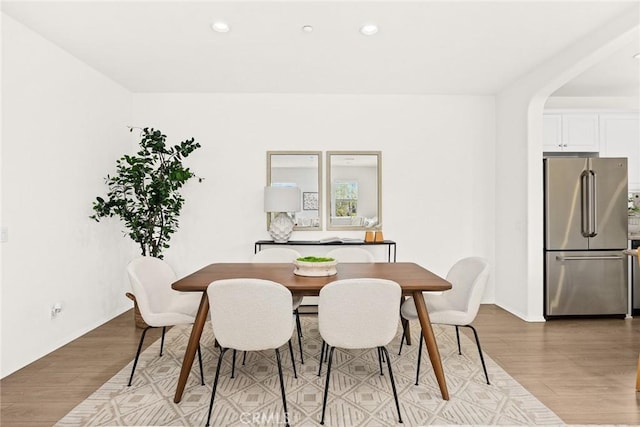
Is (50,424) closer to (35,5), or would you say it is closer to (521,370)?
(35,5)

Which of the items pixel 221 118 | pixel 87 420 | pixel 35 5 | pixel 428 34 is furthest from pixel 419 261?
pixel 35 5

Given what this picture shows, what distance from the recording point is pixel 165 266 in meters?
3.05

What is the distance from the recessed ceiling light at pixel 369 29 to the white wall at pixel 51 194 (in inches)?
102

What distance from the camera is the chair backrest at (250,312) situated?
2.06m

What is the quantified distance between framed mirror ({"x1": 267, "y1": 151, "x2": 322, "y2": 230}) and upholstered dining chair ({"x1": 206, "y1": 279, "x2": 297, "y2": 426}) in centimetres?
263

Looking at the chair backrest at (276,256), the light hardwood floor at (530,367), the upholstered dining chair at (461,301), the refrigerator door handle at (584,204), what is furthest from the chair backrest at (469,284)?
the refrigerator door handle at (584,204)

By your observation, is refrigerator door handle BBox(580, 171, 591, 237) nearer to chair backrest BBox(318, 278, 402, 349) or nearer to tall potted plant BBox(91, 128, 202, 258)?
chair backrest BBox(318, 278, 402, 349)

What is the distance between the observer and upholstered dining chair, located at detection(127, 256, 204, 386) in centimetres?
254

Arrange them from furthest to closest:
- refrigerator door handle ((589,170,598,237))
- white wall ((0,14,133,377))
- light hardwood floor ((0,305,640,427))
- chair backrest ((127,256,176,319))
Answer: refrigerator door handle ((589,170,598,237)) → white wall ((0,14,133,377)) → chair backrest ((127,256,176,319)) → light hardwood floor ((0,305,640,427))

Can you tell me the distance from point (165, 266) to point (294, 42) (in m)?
2.12

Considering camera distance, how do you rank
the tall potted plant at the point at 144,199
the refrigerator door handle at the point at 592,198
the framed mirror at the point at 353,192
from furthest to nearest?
1. the framed mirror at the point at 353,192
2. the refrigerator door handle at the point at 592,198
3. the tall potted plant at the point at 144,199

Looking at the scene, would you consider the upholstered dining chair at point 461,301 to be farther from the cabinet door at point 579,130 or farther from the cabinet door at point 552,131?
the cabinet door at point 579,130

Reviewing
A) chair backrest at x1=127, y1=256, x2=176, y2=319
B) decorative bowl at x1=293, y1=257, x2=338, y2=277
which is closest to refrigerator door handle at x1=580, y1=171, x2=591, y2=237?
decorative bowl at x1=293, y1=257, x2=338, y2=277

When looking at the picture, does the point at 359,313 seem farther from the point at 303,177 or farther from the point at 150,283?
the point at 303,177
